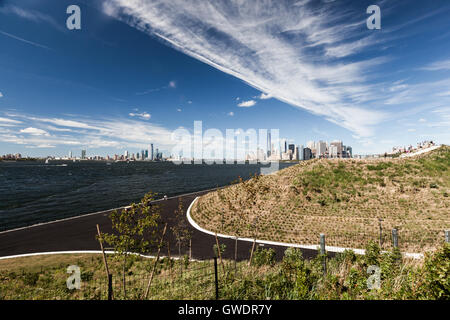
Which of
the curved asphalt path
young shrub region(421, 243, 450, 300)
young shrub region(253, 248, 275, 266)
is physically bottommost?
the curved asphalt path

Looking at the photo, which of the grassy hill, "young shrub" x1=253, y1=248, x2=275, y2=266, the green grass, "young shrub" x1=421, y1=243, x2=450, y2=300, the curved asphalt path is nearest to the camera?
"young shrub" x1=421, y1=243, x2=450, y2=300

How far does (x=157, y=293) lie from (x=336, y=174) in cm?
3135

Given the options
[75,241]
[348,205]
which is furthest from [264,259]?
[75,241]

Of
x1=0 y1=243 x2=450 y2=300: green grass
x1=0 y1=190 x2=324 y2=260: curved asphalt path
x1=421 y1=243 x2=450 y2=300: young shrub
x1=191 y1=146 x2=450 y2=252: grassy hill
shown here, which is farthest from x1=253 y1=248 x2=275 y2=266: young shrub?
x1=421 y1=243 x2=450 y2=300: young shrub

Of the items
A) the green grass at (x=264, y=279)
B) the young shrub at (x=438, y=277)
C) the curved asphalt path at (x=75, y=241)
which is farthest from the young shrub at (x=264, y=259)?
the young shrub at (x=438, y=277)

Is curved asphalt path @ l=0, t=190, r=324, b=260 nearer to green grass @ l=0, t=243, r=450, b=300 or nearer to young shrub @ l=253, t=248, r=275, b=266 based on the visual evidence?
green grass @ l=0, t=243, r=450, b=300

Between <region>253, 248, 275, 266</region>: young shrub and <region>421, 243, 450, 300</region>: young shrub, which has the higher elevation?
<region>421, 243, 450, 300</region>: young shrub

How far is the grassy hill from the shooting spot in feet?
57.4

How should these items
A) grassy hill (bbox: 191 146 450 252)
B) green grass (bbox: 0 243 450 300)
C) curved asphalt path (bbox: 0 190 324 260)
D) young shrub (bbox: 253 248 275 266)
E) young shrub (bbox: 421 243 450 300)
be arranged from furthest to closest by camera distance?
1. grassy hill (bbox: 191 146 450 252)
2. curved asphalt path (bbox: 0 190 324 260)
3. young shrub (bbox: 253 248 275 266)
4. green grass (bbox: 0 243 450 300)
5. young shrub (bbox: 421 243 450 300)

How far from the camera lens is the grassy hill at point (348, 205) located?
17.5 metres

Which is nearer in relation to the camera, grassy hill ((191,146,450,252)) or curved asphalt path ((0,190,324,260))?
curved asphalt path ((0,190,324,260))

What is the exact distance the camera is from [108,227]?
25.2 metres
